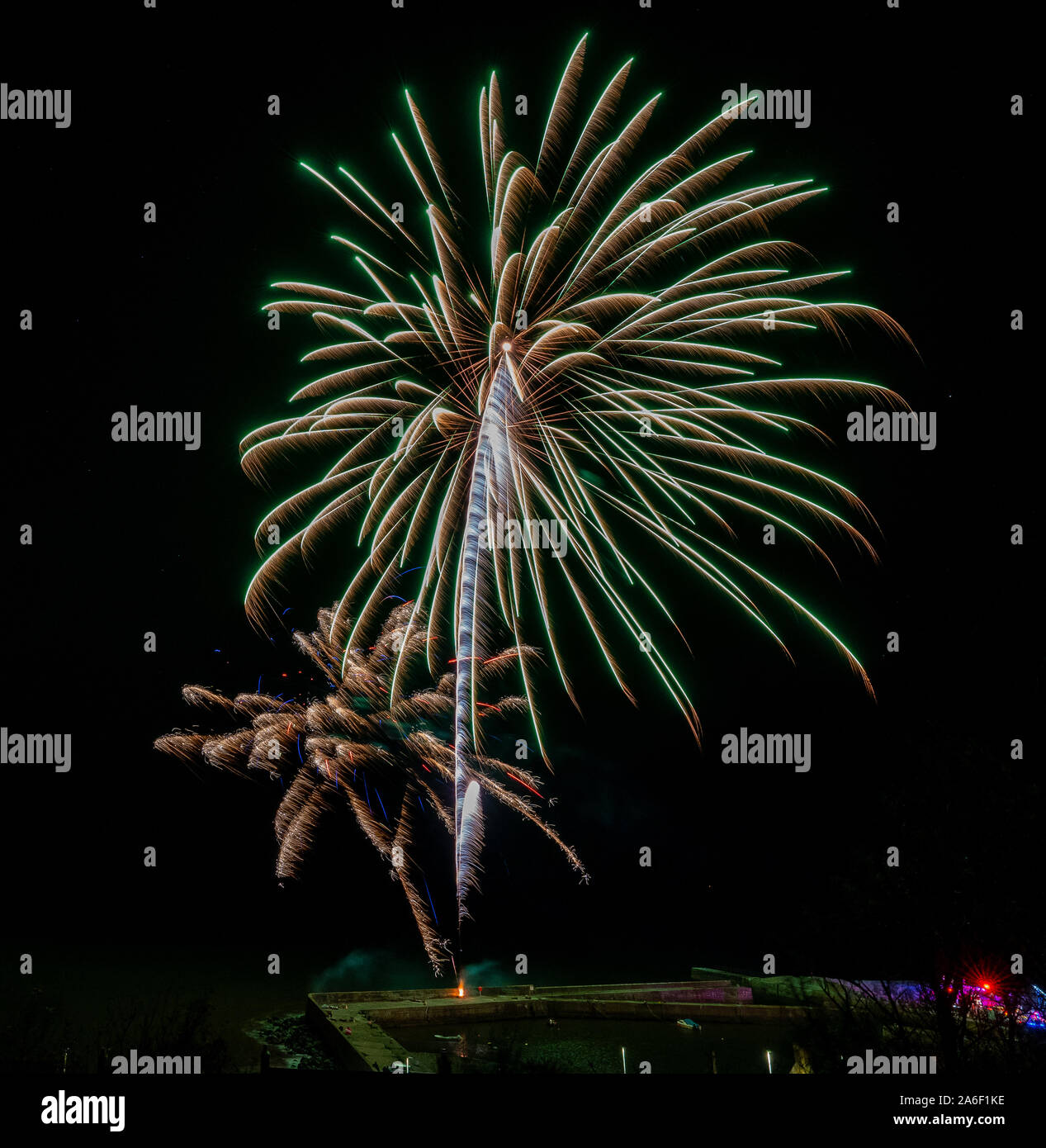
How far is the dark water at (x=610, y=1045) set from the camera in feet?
74.7

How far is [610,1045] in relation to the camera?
82.9 ft

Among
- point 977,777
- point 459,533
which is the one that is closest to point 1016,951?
point 977,777

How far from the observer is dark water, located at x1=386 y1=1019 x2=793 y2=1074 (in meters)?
22.8

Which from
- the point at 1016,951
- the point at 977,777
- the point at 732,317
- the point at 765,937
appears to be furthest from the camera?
the point at 765,937

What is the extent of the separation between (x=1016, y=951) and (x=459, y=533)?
1258cm

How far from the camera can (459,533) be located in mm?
21219

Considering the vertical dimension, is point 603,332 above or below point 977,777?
above

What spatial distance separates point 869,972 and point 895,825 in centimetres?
319
